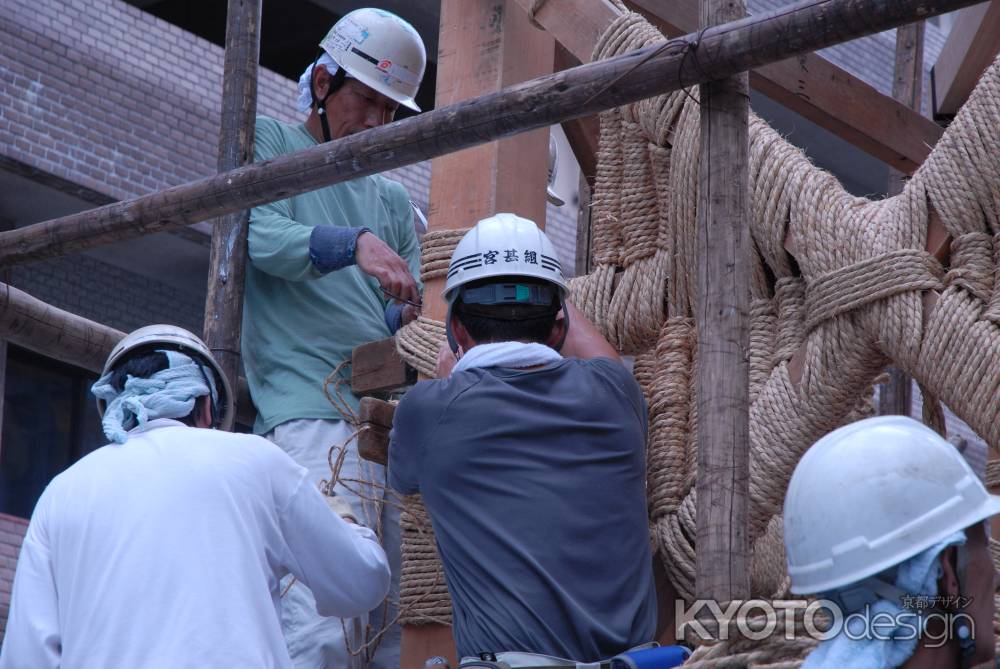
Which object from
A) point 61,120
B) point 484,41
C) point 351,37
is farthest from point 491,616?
point 61,120

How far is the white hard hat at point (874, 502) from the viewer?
2285 millimetres

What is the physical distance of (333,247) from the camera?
4.50 m

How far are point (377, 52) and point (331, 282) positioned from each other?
2.47ft

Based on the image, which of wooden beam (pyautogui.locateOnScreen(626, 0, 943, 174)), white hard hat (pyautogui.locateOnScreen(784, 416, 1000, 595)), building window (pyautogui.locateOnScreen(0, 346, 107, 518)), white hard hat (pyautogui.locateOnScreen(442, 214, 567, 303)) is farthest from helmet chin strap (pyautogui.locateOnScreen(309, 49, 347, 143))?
building window (pyautogui.locateOnScreen(0, 346, 107, 518))

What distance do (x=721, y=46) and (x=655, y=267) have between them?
93 centimetres

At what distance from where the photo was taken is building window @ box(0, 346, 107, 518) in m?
10.5

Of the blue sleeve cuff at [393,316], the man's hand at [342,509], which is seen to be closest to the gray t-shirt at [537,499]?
the man's hand at [342,509]

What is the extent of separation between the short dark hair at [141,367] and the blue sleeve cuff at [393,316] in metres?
1.51

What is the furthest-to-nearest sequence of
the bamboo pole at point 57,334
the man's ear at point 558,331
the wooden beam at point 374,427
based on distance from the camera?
the bamboo pole at point 57,334 < the wooden beam at point 374,427 < the man's ear at point 558,331

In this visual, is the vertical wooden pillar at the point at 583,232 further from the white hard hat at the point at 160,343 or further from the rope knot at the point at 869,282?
the white hard hat at the point at 160,343

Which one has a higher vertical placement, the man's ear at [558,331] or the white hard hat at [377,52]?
the white hard hat at [377,52]

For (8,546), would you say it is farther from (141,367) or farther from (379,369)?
(141,367)

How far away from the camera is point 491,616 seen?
3.24 metres

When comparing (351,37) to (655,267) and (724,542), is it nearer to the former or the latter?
(655,267)
